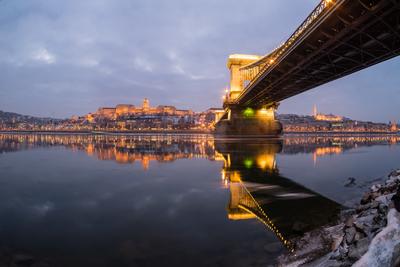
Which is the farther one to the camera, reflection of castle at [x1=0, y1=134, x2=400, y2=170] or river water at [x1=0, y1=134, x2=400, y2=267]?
reflection of castle at [x1=0, y1=134, x2=400, y2=170]

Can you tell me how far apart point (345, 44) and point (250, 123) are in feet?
136

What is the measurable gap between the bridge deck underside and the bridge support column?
25.4 meters

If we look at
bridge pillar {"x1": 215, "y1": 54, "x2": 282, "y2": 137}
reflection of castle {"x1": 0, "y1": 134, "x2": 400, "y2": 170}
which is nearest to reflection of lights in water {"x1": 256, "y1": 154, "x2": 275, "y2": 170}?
reflection of castle {"x1": 0, "y1": 134, "x2": 400, "y2": 170}

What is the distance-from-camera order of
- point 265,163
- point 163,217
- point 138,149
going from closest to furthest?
point 163,217, point 265,163, point 138,149

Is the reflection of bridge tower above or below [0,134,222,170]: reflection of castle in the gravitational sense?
above

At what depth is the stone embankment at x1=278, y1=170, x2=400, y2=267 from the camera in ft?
12.2

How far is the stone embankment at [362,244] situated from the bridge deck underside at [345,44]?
44.4 ft

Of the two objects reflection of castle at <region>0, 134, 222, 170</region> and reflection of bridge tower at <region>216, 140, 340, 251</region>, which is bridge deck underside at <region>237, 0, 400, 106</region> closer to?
reflection of bridge tower at <region>216, 140, 340, 251</region>

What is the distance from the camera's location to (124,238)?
7059 mm

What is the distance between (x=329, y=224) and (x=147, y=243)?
4678 mm

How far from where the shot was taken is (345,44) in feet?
67.7

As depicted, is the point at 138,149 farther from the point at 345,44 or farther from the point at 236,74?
the point at 236,74

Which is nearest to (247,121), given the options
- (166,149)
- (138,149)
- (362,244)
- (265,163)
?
(166,149)

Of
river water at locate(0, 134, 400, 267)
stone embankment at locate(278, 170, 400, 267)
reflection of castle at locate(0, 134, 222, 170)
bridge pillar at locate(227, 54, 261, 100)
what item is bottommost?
reflection of castle at locate(0, 134, 222, 170)
